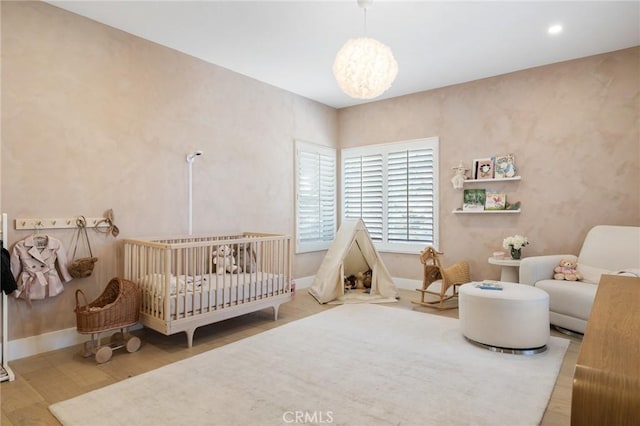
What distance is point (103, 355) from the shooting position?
2.69 metres

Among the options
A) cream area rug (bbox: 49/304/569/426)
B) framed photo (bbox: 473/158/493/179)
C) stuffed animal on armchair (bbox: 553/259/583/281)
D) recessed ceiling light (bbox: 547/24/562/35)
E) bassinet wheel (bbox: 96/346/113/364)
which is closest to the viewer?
cream area rug (bbox: 49/304/569/426)

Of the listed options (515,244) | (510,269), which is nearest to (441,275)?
(510,269)

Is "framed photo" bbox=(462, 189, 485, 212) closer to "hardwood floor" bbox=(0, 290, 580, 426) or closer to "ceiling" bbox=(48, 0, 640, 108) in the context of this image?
"ceiling" bbox=(48, 0, 640, 108)

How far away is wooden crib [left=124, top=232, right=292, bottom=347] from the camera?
293 centimetres

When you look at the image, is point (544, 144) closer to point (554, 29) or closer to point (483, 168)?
point (483, 168)

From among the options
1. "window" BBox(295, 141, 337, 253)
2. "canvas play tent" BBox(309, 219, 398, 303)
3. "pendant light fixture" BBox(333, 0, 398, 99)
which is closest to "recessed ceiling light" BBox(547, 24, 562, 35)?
"pendant light fixture" BBox(333, 0, 398, 99)

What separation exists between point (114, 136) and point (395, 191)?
3.55m

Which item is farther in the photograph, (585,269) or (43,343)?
(585,269)

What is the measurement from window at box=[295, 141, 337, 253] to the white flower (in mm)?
2512

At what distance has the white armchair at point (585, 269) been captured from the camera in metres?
3.11

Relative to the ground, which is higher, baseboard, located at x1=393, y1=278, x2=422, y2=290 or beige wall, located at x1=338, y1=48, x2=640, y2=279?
beige wall, located at x1=338, y1=48, x2=640, y2=279

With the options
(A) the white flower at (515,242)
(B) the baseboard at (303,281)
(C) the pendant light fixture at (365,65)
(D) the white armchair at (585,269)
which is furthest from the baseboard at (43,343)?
(A) the white flower at (515,242)

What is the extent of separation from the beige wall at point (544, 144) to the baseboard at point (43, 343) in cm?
391

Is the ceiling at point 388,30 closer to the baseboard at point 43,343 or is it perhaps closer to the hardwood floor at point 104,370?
the baseboard at point 43,343
